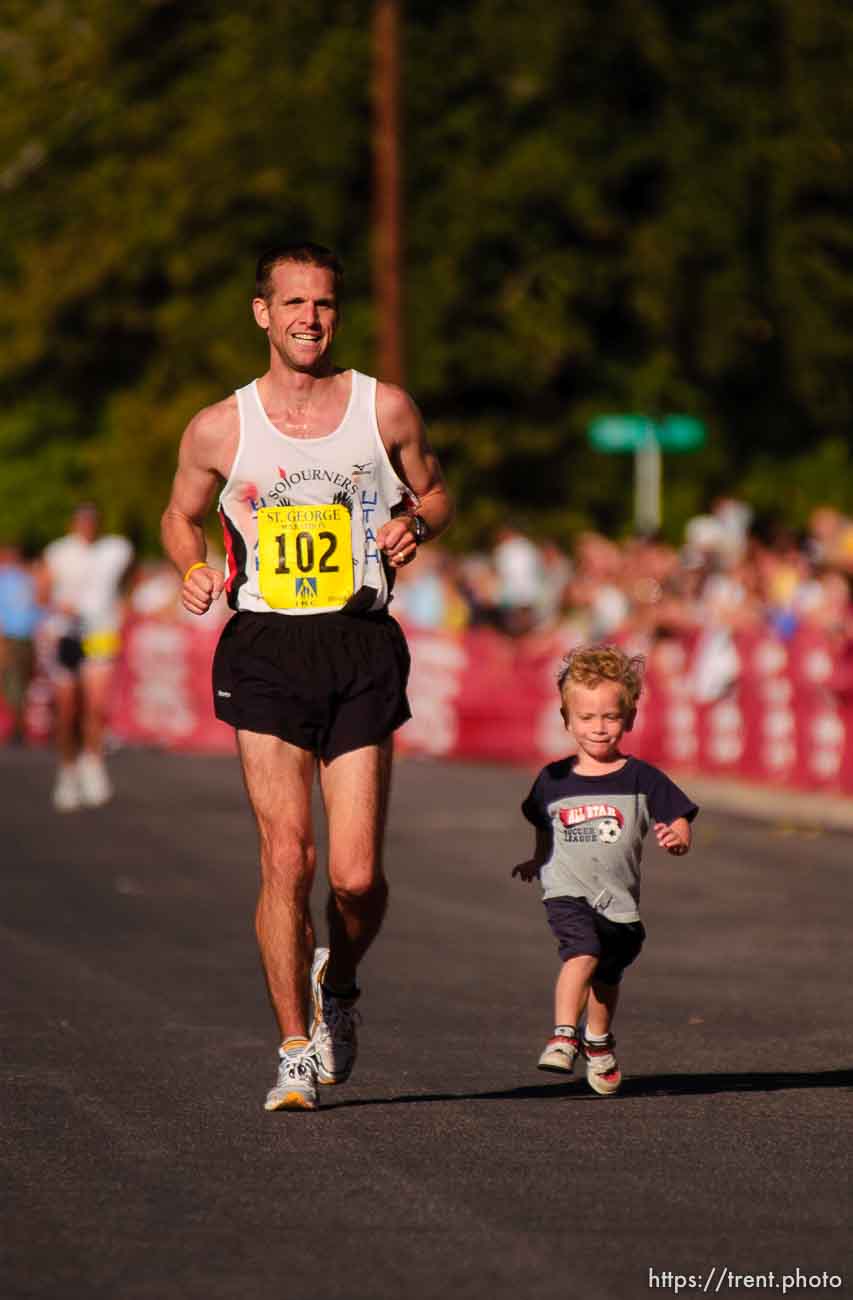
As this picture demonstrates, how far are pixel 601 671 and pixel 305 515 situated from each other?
2.83 ft

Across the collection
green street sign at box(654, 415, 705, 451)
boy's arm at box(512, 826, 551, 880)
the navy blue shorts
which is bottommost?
the navy blue shorts

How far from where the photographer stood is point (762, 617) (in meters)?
22.6

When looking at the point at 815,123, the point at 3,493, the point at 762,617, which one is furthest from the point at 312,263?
the point at 3,493

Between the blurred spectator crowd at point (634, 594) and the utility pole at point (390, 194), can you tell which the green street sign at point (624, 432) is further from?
the utility pole at point (390, 194)

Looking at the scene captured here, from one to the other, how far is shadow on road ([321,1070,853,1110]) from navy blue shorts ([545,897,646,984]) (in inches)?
13.7

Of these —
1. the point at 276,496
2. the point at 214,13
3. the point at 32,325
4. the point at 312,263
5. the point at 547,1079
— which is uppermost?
the point at 214,13

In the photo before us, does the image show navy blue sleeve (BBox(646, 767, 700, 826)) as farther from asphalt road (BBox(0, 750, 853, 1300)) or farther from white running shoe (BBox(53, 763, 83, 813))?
white running shoe (BBox(53, 763, 83, 813))

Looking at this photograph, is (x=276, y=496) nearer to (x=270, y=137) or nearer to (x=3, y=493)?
(x=270, y=137)

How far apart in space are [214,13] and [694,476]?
352 inches

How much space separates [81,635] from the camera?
21.1 meters

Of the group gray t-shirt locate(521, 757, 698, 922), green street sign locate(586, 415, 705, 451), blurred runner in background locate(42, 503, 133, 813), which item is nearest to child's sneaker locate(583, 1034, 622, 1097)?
gray t-shirt locate(521, 757, 698, 922)

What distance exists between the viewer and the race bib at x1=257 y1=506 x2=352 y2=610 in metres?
8.24

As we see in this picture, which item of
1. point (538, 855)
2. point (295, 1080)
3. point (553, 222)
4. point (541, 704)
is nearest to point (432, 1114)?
point (295, 1080)

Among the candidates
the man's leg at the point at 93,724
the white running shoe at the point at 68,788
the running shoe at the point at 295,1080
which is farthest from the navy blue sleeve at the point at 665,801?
the white running shoe at the point at 68,788
